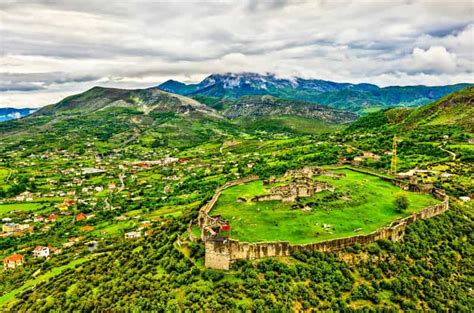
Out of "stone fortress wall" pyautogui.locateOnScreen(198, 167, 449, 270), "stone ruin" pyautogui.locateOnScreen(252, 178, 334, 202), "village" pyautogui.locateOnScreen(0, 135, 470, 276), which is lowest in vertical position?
"village" pyautogui.locateOnScreen(0, 135, 470, 276)

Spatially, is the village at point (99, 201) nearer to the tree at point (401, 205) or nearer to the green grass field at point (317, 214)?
the green grass field at point (317, 214)

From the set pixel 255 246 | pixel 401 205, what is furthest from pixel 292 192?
pixel 255 246

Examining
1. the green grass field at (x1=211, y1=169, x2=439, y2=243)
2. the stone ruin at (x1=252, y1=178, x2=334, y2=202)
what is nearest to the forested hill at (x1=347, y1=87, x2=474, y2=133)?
the green grass field at (x1=211, y1=169, x2=439, y2=243)

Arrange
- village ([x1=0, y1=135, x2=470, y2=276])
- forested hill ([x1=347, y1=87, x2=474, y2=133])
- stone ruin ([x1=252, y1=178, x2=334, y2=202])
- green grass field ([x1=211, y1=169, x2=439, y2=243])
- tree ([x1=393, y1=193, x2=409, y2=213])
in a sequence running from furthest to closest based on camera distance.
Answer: forested hill ([x1=347, y1=87, x2=474, y2=133]) → village ([x1=0, y1=135, x2=470, y2=276]) → stone ruin ([x1=252, y1=178, x2=334, y2=202]) → tree ([x1=393, y1=193, x2=409, y2=213]) → green grass field ([x1=211, y1=169, x2=439, y2=243])

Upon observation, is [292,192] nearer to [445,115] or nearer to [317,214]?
[317,214]

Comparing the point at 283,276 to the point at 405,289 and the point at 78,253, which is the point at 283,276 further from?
the point at 78,253

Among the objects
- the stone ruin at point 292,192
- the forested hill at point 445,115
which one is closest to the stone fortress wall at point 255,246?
the stone ruin at point 292,192

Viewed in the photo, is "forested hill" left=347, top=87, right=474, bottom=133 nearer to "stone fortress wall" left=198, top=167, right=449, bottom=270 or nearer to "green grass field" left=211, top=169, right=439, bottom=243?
"green grass field" left=211, top=169, right=439, bottom=243
